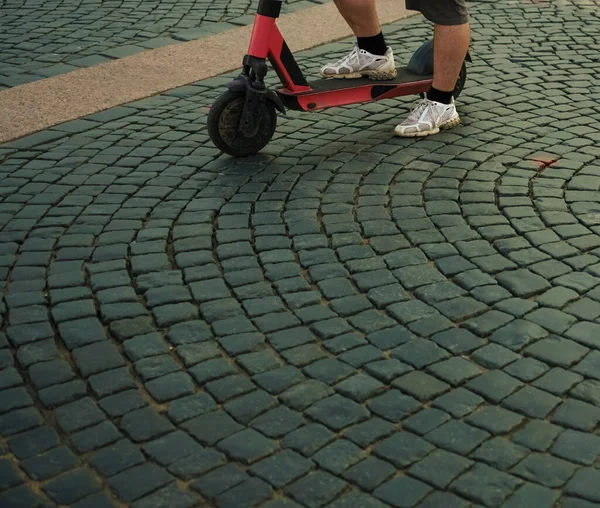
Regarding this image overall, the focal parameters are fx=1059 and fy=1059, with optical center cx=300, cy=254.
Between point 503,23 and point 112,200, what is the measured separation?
160 inches

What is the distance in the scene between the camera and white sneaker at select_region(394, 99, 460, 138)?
5703mm

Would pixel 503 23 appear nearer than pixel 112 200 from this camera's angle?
No

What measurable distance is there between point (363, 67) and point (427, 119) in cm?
48

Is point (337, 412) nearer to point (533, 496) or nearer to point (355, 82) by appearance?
point (533, 496)

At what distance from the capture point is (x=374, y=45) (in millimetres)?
5844

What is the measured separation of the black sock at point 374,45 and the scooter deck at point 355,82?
0.16 metres

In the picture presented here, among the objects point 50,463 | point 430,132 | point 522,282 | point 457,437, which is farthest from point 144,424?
point 430,132

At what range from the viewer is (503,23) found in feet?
26.1

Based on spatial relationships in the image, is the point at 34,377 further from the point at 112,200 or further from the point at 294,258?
the point at 112,200

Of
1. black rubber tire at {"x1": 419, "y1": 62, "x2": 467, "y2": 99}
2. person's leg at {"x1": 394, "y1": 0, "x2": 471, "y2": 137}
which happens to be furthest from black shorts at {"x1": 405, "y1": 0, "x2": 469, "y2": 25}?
black rubber tire at {"x1": 419, "y1": 62, "x2": 467, "y2": 99}

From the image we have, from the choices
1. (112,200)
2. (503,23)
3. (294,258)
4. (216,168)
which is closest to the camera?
(294,258)

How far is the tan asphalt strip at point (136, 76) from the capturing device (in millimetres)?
6227

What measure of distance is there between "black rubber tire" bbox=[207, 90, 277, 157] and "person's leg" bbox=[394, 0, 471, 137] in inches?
29.0

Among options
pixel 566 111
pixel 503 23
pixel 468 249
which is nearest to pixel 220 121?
pixel 468 249
